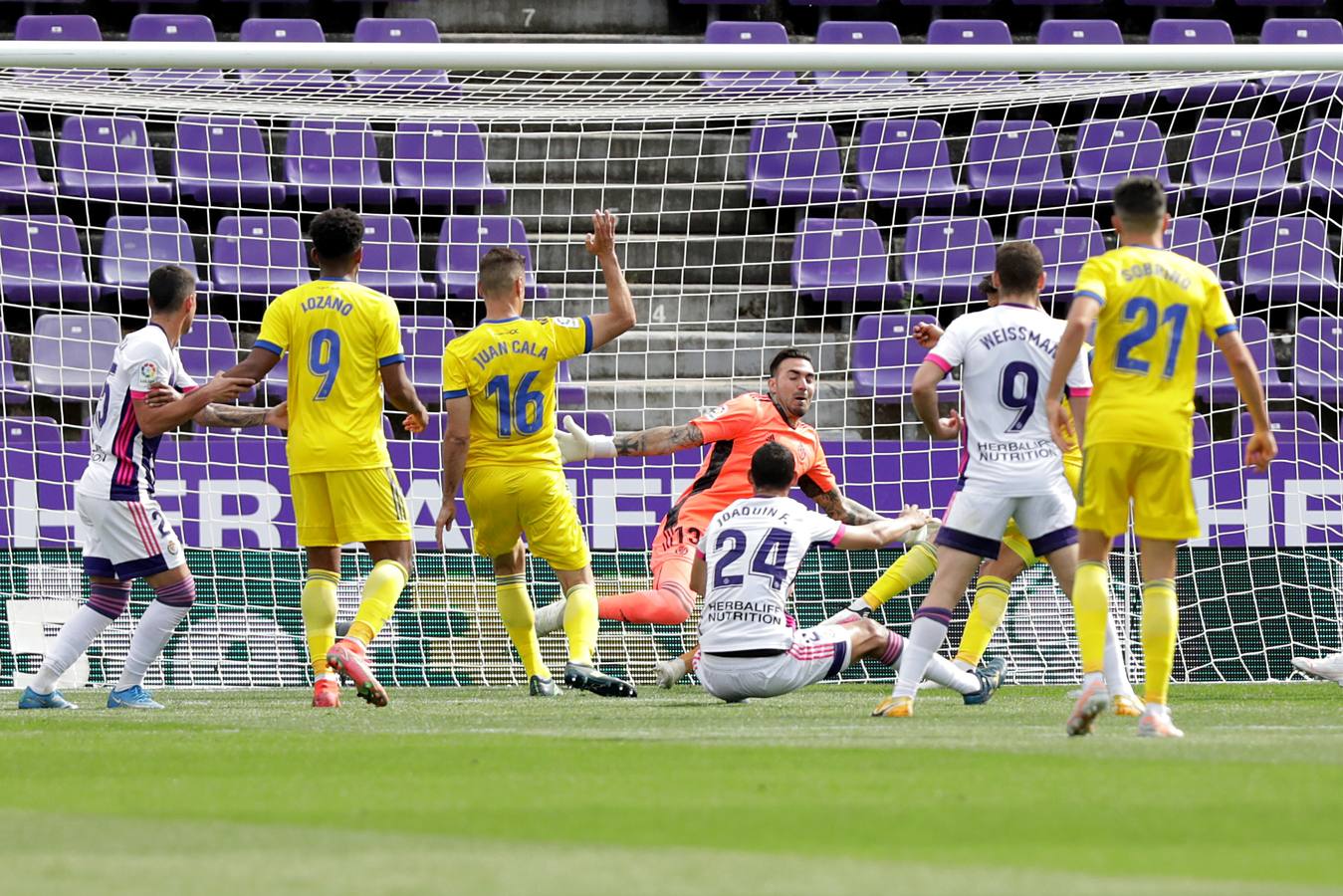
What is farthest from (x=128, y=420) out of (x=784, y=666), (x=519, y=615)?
(x=784, y=666)

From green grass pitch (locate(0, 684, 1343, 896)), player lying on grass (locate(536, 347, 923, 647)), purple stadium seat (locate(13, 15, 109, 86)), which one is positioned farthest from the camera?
purple stadium seat (locate(13, 15, 109, 86))

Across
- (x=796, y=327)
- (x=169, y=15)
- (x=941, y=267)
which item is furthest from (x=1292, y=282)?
(x=169, y=15)

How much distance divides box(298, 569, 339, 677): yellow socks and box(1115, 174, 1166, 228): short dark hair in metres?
4.21

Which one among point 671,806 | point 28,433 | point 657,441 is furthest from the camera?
point 28,433

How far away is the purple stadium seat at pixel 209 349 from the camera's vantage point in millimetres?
13047

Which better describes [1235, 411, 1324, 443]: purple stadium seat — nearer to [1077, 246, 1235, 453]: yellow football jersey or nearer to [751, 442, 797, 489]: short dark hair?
[751, 442, 797, 489]: short dark hair

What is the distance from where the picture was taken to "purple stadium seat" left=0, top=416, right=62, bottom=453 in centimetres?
1195

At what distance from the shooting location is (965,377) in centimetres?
786

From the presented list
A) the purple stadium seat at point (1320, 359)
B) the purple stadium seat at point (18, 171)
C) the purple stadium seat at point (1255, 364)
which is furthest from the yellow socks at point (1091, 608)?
the purple stadium seat at point (18, 171)

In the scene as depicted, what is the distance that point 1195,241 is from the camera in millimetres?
13930

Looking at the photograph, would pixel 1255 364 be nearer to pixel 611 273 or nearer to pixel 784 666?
pixel 611 273

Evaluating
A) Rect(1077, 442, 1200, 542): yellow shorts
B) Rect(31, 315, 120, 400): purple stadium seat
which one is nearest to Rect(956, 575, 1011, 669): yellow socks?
Rect(1077, 442, 1200, 542): yellow shorts

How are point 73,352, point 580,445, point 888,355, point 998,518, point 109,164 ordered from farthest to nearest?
1. point 109,164
2. point 888,355
3. point 73,352
4. point 580,445
5. point 998,518

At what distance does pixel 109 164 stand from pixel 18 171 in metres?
0.69
